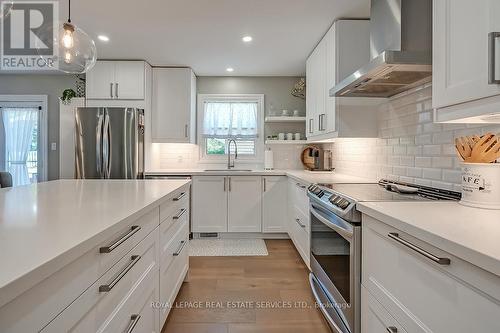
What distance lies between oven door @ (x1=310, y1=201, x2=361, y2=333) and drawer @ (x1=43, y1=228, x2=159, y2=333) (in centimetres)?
104

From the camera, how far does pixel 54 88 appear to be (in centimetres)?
445

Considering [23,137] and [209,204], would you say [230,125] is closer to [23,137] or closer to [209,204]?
[209,204]

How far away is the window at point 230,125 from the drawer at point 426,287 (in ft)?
10.7

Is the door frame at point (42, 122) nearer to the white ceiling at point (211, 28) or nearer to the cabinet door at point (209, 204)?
the white ceiling at point (211, 28)

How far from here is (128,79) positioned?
3.81 metres

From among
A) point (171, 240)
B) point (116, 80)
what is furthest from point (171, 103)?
point (171, 240)

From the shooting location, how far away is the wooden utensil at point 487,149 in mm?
1225

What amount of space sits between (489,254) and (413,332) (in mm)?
477

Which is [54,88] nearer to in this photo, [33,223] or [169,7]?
[169,7]

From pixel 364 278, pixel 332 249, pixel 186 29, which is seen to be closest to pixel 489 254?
pixel 364 278

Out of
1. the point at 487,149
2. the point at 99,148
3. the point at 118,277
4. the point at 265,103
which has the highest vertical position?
the point at 265,103

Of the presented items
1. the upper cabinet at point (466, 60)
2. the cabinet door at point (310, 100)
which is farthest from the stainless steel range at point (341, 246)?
the cabinet door at point (310, 100)

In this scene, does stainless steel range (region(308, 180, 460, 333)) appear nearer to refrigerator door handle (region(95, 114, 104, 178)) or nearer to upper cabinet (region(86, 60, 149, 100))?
refrigerator door handle (region(95, 114, 104, 178))

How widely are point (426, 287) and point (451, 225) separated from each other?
0.72ft
